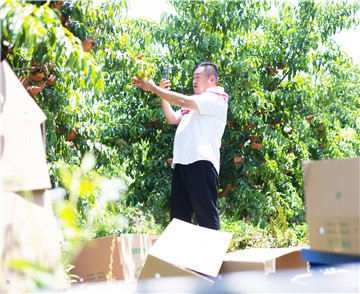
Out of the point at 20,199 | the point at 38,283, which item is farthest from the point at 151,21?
the point at 38,283

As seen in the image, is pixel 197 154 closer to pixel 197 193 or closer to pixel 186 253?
pixel 197 193

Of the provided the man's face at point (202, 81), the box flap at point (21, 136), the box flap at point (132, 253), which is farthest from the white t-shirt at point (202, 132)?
the box flap at point (21, 136)

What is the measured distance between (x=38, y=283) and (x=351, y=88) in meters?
9.24

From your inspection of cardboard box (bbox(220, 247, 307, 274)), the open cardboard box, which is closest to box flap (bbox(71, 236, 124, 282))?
cardboard box (bbox(220, 247, 307, 274))

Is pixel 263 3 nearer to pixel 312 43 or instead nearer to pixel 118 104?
pixel 312 43

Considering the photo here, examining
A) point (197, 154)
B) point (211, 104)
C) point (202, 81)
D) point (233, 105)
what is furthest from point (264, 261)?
point (233, 105)

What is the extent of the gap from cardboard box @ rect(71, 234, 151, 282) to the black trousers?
40 cm

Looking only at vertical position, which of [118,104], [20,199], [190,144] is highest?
[118,104]

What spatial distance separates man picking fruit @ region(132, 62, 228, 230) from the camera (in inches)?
102

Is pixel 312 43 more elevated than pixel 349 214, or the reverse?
pixel 312 43

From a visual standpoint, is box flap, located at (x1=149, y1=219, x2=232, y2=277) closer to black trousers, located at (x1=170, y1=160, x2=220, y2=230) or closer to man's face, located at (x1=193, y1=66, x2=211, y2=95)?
black trousers, located at (x1=170, y1=160, x2=220, y2=230)

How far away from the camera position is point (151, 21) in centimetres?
520

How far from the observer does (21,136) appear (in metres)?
1.58

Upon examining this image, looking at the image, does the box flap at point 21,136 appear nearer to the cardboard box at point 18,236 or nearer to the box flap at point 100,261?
the cardboard box at point 18,236
